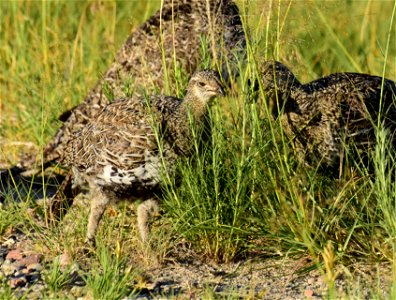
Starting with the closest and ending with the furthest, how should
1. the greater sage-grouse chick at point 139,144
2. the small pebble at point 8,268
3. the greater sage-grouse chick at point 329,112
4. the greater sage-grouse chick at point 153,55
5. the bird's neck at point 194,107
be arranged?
the small pebble at point 8,268
the greater sage-grouse chick at point 139,144
the bird's neck at point 194,107
the greater sage-grouse chick at point 329,112
the greater sage-grouse chick at point 153,55

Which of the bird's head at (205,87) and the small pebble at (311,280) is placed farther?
the bird's head at (205,87)

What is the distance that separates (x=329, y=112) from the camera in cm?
620

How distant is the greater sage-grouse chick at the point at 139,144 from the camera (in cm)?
572

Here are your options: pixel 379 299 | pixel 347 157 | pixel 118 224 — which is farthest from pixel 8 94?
pixel 379 299

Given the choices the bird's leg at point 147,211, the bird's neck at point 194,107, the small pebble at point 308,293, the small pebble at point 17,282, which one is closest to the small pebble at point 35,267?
the small pebble at point 17,282

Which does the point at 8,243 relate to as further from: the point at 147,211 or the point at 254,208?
the point at 254,208

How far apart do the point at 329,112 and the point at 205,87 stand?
899 millimetres

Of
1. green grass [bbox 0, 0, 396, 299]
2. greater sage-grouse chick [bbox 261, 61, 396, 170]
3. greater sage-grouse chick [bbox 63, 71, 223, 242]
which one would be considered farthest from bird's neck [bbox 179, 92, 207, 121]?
greater sage-grouse chick [bbox 261, 61, 396, 170]

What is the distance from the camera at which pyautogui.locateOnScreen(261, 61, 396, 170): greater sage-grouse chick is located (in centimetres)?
605

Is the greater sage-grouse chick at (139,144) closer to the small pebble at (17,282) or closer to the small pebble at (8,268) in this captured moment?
the small pebble at (8,268)

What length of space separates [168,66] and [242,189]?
2.47m

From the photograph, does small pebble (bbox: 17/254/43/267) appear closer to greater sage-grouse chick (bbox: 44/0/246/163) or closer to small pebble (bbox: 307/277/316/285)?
small pebble (bbox: 307/277/316/285)

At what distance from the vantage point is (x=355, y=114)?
6.17m

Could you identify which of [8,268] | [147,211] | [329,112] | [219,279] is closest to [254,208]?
[219,279]
